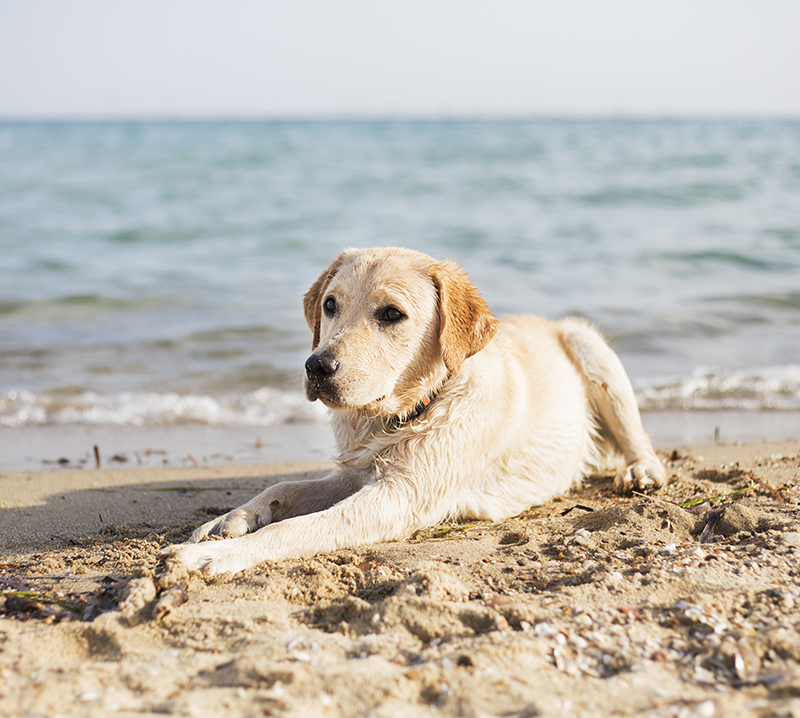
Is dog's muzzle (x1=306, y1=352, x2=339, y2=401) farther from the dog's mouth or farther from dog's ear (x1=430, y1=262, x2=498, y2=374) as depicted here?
dog's ear (x1=430, y1=262, x2=498, y2=374)

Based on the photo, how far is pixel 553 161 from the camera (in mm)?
35094

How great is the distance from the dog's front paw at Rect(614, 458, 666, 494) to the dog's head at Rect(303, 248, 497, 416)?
1.61 meters

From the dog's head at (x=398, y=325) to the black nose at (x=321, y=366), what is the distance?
8 centimetres

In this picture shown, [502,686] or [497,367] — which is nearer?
[502,686]

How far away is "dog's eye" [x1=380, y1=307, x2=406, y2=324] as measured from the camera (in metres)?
4.11

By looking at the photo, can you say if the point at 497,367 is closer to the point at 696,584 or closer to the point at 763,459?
the point at 696,584

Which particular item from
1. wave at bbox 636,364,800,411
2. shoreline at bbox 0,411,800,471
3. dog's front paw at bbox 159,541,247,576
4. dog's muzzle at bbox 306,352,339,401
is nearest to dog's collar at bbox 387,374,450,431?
dog's muzzle at bbox 306,352,339,401

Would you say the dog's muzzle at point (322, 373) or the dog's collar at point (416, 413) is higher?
the dog's muzzle at point (322, 373)

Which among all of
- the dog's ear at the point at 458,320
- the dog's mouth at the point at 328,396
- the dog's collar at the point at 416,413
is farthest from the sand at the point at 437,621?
the dog's ear at the point at 458,320

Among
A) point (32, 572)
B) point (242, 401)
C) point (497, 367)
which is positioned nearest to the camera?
point (32, 572)

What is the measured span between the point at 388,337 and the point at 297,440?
123 inches

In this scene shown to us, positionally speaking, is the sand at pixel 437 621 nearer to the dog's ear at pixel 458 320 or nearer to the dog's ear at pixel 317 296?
the dog's ear at pixel 458 320

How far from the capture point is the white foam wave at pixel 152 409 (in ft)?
23.8

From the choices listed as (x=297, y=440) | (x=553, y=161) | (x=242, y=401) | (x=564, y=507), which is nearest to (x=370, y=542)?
(x=564, y=507)
